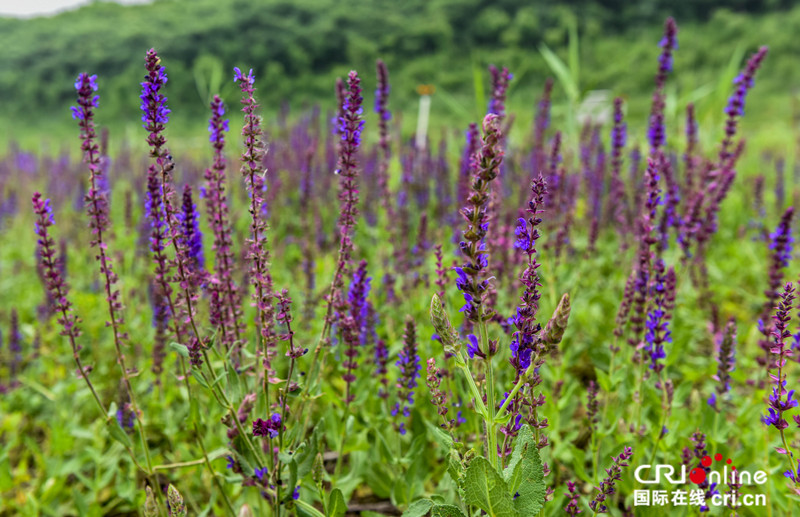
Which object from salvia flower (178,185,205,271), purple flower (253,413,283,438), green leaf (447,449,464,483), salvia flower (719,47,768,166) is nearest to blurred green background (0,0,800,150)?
salvia flower (719,47,768,166)

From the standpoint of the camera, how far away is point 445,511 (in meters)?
1.66

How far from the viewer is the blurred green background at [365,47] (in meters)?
26.8

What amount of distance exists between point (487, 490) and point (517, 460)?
0.41 feet

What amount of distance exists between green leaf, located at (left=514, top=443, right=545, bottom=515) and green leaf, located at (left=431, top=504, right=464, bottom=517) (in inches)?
6.9

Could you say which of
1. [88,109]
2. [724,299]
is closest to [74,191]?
[88,109]

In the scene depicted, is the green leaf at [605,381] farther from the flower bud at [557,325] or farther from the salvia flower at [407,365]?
the flower bud at [557,325]

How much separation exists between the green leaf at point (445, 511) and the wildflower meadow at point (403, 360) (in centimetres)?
1

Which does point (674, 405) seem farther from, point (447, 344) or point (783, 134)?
point (783, 134)

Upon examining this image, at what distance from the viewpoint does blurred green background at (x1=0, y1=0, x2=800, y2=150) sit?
88.0 ft

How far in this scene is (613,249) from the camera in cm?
580

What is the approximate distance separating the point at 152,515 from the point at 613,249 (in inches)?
201

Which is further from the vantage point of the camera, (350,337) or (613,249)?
(613,249)

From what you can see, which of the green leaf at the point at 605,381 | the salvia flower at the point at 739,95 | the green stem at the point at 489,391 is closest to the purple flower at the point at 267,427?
the green stem at the point at 489,391

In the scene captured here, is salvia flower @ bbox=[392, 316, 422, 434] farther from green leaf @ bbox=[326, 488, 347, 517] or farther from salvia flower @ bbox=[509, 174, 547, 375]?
salvia flower @ bbox=[509, 174, 547, 375]
